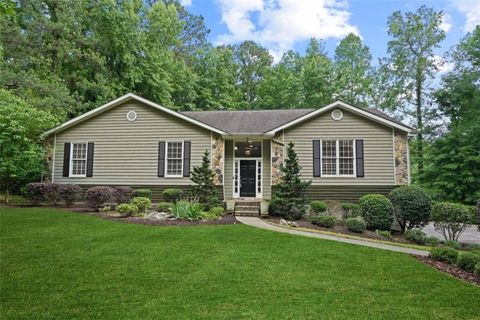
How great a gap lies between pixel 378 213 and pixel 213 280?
7245 millimetres

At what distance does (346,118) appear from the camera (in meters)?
13.3

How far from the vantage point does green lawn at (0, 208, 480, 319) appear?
3.79 metres

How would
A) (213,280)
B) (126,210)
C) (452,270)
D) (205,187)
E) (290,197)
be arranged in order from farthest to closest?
(205,187)
(290,197)
(126,210)
(452,270)
(213,280)

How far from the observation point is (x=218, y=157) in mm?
13727

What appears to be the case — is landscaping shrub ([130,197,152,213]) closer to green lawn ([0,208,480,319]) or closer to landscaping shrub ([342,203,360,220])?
green lawn ([0,208,480,319])

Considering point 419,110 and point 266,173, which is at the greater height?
point 419,110

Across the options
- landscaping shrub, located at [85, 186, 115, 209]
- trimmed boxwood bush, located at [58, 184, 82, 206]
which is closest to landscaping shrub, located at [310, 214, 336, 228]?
landscaping shrub, located at [85, 186, 115, 209]

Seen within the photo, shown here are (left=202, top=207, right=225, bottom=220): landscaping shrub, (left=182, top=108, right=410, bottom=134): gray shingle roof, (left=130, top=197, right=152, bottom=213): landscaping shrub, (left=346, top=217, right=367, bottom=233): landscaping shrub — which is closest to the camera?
(left=346, top=217, right=367, bottom=233): landscaping shrub

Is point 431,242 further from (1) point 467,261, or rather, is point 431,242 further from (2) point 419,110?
(2) point 419,110

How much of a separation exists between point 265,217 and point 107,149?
8.10 metres

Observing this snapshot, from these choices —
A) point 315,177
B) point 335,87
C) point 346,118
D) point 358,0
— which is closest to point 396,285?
point 315,177

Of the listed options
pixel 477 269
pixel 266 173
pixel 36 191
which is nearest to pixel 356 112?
pixel 266 173

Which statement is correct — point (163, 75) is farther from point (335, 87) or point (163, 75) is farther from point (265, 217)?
point (265, 217)

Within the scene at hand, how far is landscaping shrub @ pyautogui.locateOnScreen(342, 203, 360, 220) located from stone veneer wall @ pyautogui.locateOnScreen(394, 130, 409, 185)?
267cm
